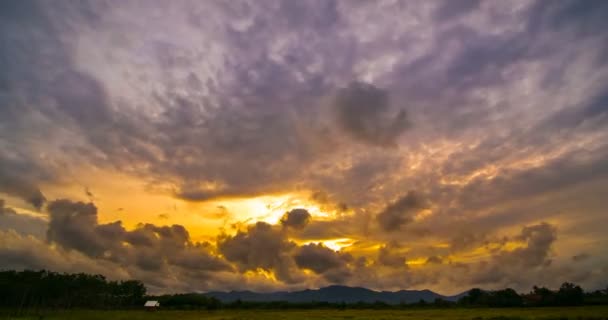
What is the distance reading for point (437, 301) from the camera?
149 metres

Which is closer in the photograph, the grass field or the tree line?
the grass field

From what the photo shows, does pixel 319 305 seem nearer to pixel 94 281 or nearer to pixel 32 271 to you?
pixel 94 281

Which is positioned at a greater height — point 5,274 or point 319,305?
point 5,274

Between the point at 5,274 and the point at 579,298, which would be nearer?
the point at 579,298

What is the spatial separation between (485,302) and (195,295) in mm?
112575

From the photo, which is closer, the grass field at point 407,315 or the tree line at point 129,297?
the grass field at point 407,315

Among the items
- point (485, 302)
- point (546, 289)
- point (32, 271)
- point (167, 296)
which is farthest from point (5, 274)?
point (546, 289)

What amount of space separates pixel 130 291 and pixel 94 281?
15.7 m

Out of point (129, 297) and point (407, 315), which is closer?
point (407, 315)

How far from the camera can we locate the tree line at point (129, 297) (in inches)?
5330

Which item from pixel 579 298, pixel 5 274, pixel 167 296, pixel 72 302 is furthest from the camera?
pixel 167 296

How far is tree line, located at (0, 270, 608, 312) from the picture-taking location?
135375 millimetres

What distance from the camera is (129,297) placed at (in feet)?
625

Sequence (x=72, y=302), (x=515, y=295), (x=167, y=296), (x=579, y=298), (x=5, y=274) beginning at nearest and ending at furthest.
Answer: (x=579, y=298) < (x=515, y=295) < (x=72, y=302) < (x=5, y=274) < (x=167, y=296)
